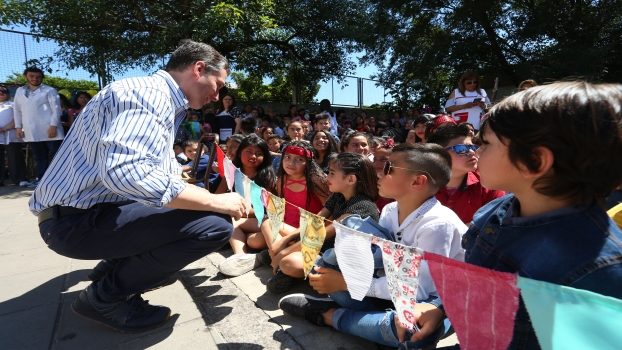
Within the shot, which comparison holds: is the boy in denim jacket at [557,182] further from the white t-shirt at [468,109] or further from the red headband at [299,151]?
the white t-shirt at [468,109]

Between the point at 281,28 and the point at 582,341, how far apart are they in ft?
44.1

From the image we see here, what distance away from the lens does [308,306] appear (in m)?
2.38

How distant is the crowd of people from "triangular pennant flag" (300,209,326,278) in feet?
0.38

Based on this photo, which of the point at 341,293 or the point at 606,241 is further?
the point at 341,293

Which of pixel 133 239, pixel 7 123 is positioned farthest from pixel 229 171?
pixel 7 123

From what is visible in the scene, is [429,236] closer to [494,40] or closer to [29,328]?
[29,328]

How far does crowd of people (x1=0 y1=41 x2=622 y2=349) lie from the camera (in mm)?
1158

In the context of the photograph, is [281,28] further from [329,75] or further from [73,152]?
[73,152]

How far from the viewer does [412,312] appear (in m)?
1.66

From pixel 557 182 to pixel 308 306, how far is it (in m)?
1.61

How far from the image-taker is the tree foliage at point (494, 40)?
13070mm

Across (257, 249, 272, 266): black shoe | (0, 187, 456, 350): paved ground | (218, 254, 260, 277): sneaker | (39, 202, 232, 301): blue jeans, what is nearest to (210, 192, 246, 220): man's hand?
(39, 202, 232, 301): blue jeans

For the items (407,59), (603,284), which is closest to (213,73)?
(603,284)

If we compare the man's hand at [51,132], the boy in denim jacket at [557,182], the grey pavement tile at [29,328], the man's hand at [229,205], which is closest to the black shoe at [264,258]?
the man's hand at [229,205]
